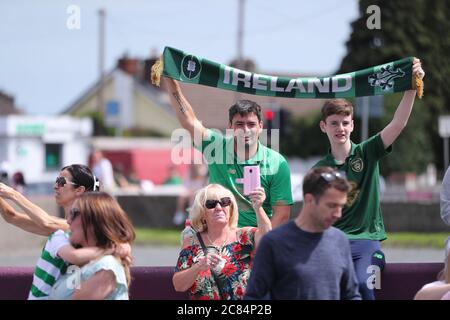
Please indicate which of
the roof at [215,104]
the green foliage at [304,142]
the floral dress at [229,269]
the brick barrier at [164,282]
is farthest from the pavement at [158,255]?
the roof at [215,104]

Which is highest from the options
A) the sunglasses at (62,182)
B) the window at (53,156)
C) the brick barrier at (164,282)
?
the sunglasses at (62,182)

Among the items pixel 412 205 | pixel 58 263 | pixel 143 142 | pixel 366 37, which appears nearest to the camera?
pixel 58 263

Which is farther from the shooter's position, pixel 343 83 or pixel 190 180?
pixel 190 180

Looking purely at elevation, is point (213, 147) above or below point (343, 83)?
below

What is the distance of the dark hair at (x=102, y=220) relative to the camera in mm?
5133

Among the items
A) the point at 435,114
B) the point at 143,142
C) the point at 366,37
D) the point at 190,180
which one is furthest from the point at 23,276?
the point at 143,142

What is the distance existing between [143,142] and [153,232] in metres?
38.7

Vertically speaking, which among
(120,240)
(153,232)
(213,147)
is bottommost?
(153,232)

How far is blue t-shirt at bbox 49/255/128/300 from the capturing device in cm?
513

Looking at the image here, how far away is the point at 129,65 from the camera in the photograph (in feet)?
266

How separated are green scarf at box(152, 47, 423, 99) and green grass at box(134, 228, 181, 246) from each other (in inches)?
511

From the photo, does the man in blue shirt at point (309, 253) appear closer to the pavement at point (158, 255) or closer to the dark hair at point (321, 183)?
the dark hair at point (321, 183)
